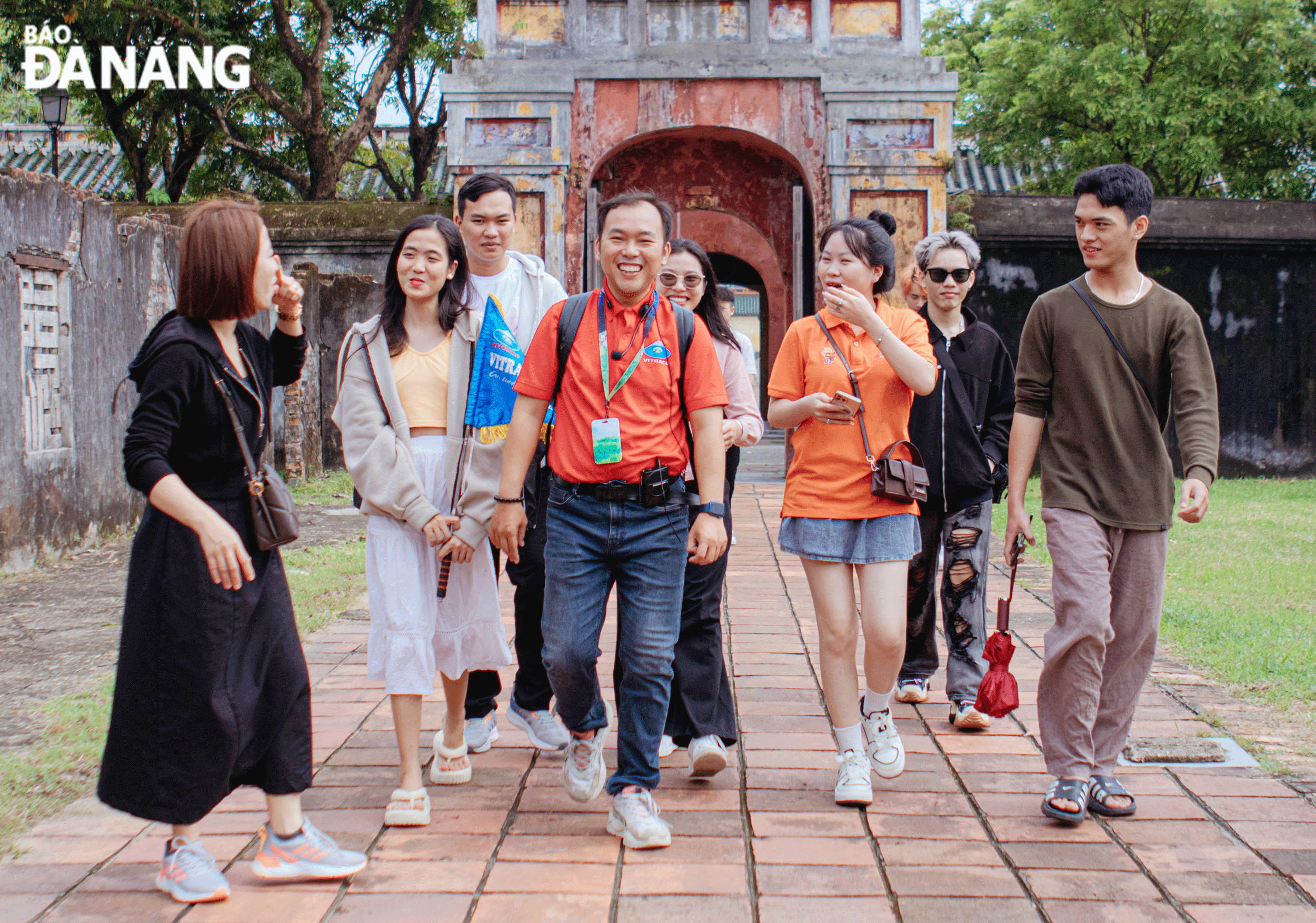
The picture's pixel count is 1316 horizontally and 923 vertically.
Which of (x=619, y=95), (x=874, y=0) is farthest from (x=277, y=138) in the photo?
(x=874, y=0)

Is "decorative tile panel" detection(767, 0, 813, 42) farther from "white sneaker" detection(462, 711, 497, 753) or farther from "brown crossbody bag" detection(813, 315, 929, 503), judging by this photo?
"white sneaker" detection(462, 711, 497, 753)

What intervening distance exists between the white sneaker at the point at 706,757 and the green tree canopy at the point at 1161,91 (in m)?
11.2

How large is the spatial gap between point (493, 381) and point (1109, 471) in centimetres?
179

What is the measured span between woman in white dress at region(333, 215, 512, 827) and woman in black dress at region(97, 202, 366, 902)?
0.38 metres

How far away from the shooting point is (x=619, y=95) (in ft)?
39.0

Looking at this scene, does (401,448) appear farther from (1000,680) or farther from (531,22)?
(531,22)

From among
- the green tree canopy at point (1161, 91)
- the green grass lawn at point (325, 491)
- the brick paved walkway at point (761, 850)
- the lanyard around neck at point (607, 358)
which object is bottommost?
the brick paved walkway at point (761, 850)

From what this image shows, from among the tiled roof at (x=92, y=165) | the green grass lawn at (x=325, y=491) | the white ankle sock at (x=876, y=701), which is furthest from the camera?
the tiled roof at (x=92, y=165)

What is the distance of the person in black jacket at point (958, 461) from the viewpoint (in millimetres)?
4312

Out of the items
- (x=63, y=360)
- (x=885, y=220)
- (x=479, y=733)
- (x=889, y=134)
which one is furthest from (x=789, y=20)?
(x=479, y=733)

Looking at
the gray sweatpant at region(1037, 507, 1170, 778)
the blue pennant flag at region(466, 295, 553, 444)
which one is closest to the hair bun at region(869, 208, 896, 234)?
the gray sweatpant at region(1037, 507, 1170, 778)

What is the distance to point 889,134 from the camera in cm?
1176

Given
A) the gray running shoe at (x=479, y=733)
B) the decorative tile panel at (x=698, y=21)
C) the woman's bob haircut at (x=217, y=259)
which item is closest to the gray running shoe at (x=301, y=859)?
the gray running shoe at (x=479, y=733)
